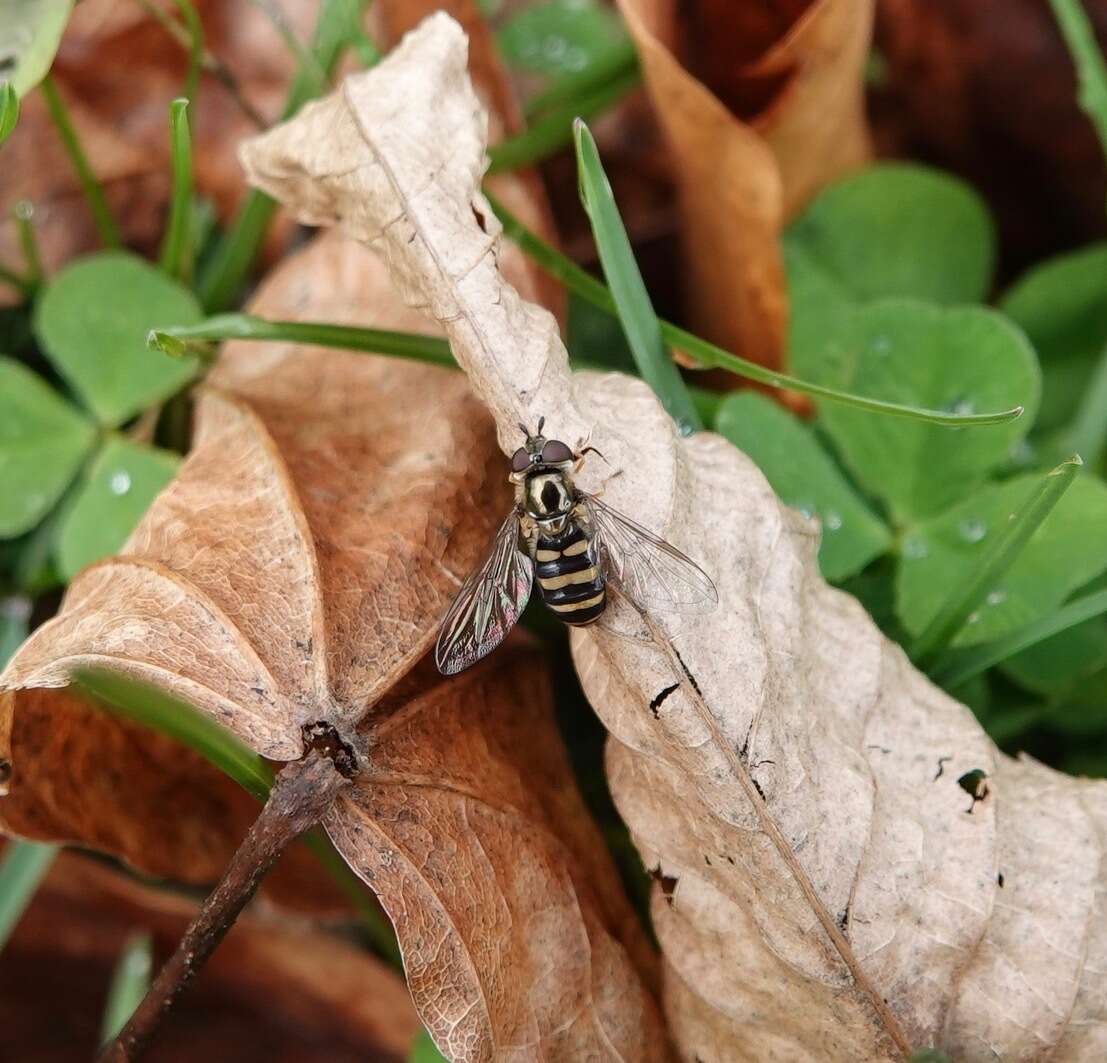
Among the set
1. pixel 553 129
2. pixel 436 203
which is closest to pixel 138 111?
pixel 553 129

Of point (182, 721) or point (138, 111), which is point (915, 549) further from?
point (138, 111)

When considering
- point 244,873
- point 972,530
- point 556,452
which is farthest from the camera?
point 972,530

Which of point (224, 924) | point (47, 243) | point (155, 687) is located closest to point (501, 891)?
point (224, 924)

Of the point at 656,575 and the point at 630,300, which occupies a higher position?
the point at 630,300

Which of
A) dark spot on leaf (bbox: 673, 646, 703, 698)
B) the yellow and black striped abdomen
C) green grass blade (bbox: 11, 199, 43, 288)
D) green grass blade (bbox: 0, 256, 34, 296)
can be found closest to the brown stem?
the yellow and black striped abdomen

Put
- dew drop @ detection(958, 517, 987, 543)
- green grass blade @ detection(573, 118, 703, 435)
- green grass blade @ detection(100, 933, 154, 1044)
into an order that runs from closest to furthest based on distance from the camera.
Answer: green grass blade @ detection(573, 118, 703, 435) → dew drop @ detection(958, 517, 987, 543) → green grass blade @ detection(100, 933, 154, 1044)

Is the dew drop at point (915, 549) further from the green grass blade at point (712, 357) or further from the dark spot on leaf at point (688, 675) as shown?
the dark spot on leaf at point (688, 675)

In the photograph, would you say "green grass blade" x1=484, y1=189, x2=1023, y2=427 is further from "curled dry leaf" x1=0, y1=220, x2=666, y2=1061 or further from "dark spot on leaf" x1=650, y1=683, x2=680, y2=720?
"dark spot on leaf" x1=650, y1=683, x2=680, y2=720
